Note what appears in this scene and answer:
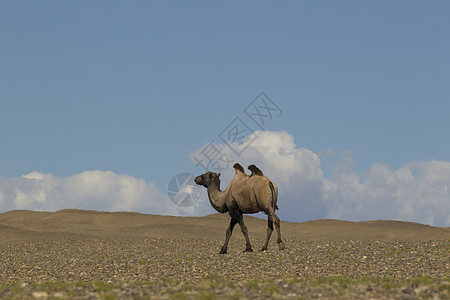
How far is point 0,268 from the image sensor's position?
24484 millimetres

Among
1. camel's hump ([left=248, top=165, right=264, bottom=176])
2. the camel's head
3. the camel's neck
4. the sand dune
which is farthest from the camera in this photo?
the sand dune

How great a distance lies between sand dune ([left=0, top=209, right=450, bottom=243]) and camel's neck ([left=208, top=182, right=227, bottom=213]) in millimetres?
14036

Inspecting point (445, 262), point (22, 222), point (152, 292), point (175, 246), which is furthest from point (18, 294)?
point (22, 222)

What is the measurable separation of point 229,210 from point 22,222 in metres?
30.3

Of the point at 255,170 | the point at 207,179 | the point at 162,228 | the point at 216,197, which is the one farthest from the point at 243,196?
the point at 162,228

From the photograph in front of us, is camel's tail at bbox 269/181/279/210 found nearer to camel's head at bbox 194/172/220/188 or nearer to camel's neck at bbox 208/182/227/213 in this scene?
camel's neck at bbox 208/182/227/213

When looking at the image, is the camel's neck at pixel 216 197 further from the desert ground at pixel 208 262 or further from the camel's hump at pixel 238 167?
the desert ground at pixel 208 262

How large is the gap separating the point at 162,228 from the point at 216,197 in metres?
19.4

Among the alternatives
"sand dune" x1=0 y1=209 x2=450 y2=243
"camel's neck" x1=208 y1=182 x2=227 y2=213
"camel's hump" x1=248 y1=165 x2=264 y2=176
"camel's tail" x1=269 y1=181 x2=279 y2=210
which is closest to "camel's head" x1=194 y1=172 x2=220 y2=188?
"camel's neck" x1=208 y1=182 x2=227 y2=213

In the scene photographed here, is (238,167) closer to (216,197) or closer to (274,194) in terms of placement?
(216,197)

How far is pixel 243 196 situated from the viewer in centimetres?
2556

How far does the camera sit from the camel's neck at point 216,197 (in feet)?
87.4

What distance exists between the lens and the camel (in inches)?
990

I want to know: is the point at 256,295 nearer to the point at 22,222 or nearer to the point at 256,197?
the point at 256,197
